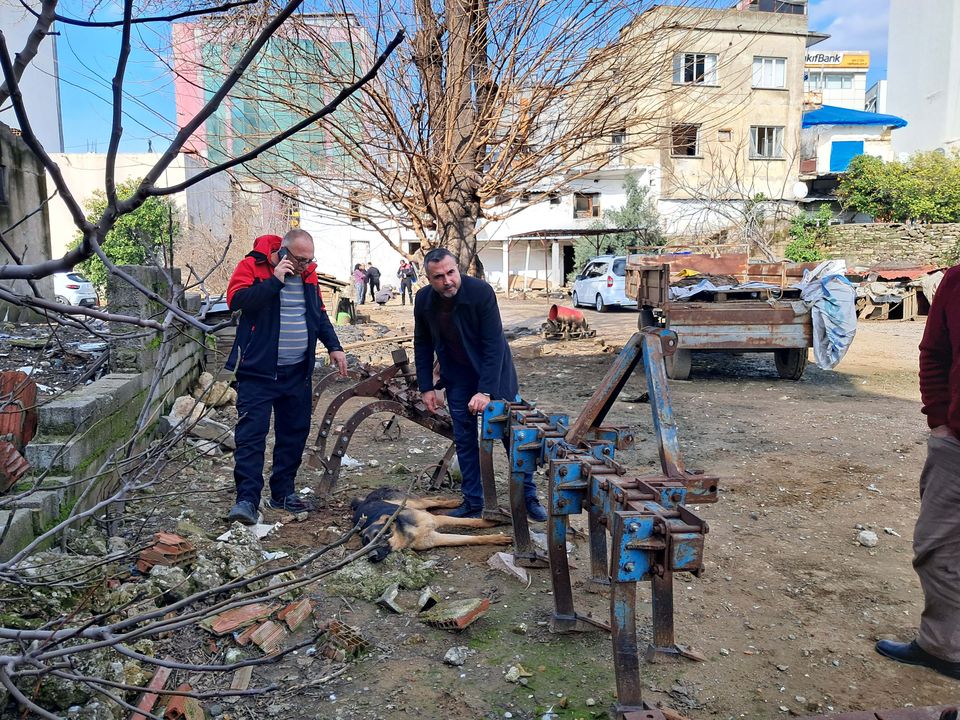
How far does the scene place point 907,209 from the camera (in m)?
24.1

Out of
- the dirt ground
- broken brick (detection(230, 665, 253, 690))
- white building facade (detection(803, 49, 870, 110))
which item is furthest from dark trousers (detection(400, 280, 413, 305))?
white building facade (detection(803, 49, 870, 110))

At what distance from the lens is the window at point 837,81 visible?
53.8 metres

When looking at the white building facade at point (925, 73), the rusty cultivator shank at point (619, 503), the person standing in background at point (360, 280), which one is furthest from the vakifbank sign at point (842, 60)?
the rusty cultivator shank at point (619, 503)

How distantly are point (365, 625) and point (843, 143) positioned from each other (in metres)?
37.1

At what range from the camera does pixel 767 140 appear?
29.1 m

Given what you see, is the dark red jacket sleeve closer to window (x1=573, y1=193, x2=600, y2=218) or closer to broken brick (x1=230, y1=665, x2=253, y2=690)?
broken brick (x1=230, y1=665, x2=253, y2=690)

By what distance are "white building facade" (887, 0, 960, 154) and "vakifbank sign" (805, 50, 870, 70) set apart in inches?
790

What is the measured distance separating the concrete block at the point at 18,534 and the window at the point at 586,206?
30460 mm

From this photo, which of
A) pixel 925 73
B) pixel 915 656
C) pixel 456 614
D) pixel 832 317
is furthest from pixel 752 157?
pixel 456 614

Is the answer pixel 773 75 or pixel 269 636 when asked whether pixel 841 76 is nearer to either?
pixel 773 75

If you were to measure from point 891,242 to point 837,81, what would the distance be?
3876 centimetres

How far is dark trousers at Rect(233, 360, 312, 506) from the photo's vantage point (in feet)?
14.4

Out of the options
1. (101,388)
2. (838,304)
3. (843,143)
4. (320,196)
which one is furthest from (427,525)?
(843,143)

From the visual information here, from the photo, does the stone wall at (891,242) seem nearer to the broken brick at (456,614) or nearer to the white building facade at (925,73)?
the white building facade at (925,73)
